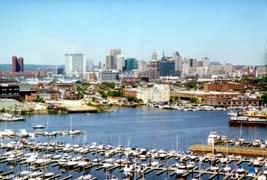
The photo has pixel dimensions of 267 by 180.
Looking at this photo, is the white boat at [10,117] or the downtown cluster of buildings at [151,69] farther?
the downtown cluster of buildings at [151,69]

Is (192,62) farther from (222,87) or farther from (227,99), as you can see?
(227,99)

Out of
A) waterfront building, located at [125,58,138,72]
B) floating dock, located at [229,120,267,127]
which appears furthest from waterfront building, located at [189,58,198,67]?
floating dock, located at [229,120,267,127]

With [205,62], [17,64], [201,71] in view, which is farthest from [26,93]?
[205,62]

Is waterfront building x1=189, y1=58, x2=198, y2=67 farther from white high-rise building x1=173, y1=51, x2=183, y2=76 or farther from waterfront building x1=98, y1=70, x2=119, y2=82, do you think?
waterfront building x1=98, y1=70, x2=119, y2=82

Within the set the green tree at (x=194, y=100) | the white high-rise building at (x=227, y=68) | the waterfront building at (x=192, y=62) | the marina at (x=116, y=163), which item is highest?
the waterfront building at (x=192, y=62)

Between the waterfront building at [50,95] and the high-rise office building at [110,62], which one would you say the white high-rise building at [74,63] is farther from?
the waterfront building at [50,95]

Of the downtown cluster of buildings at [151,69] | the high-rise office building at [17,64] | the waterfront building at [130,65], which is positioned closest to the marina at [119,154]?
the downtown cluster of buildings at [151,69]

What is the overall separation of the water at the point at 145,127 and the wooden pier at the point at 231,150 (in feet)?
1.02

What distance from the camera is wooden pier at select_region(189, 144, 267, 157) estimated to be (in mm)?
8625

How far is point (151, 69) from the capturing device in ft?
124

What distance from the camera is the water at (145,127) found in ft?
33.2

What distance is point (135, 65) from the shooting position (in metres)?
47.5

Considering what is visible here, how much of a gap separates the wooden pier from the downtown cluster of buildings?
24534mm

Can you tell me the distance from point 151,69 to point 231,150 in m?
29.0
